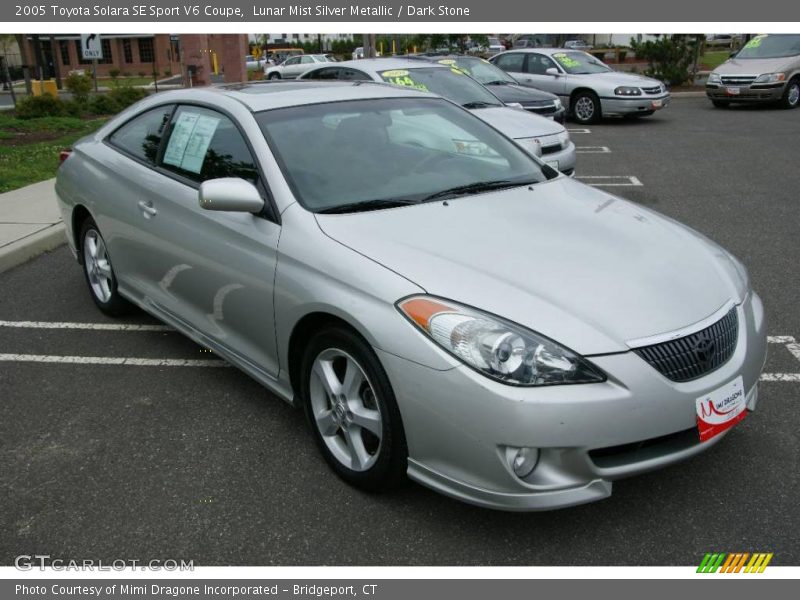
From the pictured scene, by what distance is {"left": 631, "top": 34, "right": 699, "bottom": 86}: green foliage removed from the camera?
72.0 feet

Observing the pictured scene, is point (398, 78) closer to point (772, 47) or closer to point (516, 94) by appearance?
point (516, 94)

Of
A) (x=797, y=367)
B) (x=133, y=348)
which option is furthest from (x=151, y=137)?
→ (x=797, y=367)

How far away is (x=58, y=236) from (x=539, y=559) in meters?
5.96

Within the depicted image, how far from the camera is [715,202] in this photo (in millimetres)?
8188

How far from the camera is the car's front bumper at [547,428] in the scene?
255 cm

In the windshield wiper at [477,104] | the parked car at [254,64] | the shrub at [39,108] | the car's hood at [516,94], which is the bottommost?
the parked car at [254,64]

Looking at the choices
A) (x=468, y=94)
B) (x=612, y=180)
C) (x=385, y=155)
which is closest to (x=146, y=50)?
(x=468, y=94)

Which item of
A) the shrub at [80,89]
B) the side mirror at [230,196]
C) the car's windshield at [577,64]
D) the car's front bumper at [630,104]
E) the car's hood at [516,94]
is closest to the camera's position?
the side mirror at [230,196]

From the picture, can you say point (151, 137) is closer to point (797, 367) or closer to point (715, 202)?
point (797, 367)

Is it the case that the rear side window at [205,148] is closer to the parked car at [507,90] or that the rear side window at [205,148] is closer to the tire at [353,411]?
the tire at [353,411]

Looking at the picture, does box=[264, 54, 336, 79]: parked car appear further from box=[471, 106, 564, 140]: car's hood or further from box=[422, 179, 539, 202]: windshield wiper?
box=[422, 179, 539, 202]: windshield wiper

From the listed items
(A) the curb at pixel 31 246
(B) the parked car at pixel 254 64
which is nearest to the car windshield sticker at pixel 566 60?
(A) the curb at pixel 31 246

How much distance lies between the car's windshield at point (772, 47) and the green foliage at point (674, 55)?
4.17 meters

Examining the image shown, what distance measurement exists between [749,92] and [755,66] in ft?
2.29
